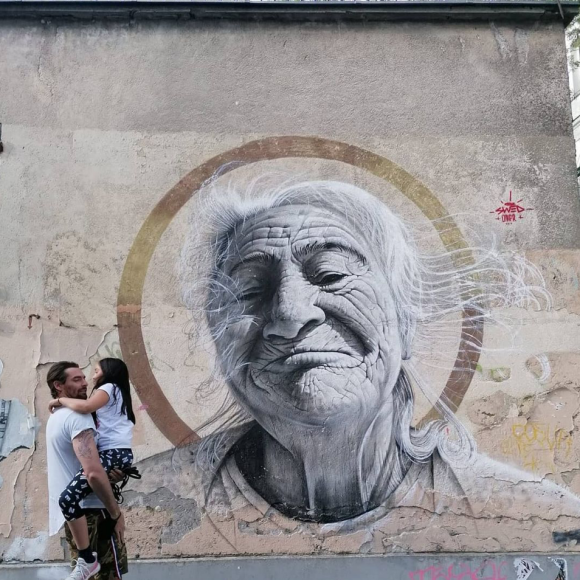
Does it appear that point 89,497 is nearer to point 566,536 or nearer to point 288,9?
point 566,536

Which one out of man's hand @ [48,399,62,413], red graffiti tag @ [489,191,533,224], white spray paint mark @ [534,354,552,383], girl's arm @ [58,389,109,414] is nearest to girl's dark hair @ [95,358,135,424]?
girl's arm @ [58,389,109,414]

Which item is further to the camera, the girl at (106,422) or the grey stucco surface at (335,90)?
the grey stucco surface at (335,90)

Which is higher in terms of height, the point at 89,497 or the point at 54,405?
the point at 54,405

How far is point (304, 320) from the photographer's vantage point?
651 centimetres

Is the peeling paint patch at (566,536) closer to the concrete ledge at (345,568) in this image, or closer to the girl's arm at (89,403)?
the concrete ledge at (345,568)

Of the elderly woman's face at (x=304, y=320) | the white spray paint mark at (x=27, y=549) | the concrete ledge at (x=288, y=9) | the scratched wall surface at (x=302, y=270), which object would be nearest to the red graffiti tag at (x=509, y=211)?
the scratched wall surface at (x=302, y=270)

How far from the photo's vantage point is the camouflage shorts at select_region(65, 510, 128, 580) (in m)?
4.42

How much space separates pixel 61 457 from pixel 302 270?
2.79 meters

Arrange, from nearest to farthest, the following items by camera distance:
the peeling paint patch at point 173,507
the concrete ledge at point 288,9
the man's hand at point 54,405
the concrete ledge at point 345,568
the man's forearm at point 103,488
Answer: the man's forearm at point 103,488
the man's hand at point 54,405
the concrete ledge at point 345,568
the peeling paint patch at point 173,507
the concrete ledge at point 288,9

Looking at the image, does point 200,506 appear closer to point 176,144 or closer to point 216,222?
point 216,222

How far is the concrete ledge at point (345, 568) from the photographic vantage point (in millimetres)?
6168

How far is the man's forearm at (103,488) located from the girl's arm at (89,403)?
0.35 meters

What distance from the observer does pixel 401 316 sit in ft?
21.7

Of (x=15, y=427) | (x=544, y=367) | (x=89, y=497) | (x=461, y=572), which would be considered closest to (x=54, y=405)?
(x=89, y=497)
